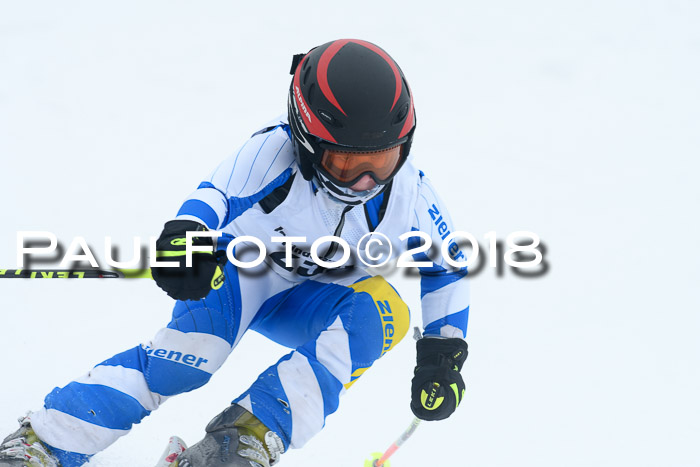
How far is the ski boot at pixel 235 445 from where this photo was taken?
259 centimetres

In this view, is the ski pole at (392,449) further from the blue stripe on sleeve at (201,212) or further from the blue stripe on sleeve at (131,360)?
the blue stripe on sleeve at (201,212)

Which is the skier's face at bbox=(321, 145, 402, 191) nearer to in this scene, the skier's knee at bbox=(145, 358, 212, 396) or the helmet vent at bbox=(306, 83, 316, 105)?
the helmet vent at bbox=(306, 83, 316, 105)

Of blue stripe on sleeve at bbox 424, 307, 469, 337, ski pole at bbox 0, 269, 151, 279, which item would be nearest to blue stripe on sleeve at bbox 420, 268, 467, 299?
blue stripe on sleeve at bbox 424, 307, 469, 337

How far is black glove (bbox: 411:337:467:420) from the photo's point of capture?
3.11 meters

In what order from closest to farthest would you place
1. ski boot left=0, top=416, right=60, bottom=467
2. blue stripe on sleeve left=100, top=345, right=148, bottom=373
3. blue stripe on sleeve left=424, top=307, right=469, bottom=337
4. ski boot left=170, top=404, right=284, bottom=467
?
ski boot left=170, top=404, right=284, bottom=467 → ski boot left=0, top=416, right=60, bottom=467 → blue stripe on sleeve left=100, top=345, right=148, bottom=373 → blue stripe on sleeve left=424, top=307, right=469, bottom=337

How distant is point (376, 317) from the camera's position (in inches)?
118

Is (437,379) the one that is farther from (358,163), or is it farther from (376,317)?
(358,163)

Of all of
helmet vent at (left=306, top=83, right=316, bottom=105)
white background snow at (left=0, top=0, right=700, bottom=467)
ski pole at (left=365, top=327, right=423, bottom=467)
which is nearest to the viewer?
helmet vent at (left=306, top=83, right=316, bottom=105)

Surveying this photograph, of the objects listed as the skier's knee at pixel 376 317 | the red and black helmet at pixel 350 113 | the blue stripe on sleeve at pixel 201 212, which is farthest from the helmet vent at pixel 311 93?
the skier's knee at pixel 376 317

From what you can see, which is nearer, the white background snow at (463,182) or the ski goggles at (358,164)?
the ski goggles at (358,164)

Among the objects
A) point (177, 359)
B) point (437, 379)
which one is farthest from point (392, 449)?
point (177, 359)

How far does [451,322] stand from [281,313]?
701 millimetres

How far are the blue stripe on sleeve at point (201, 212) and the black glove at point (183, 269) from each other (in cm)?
9

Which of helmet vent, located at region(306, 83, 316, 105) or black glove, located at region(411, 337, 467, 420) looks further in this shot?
black glove, located at region(411, 337, 467, 420)
